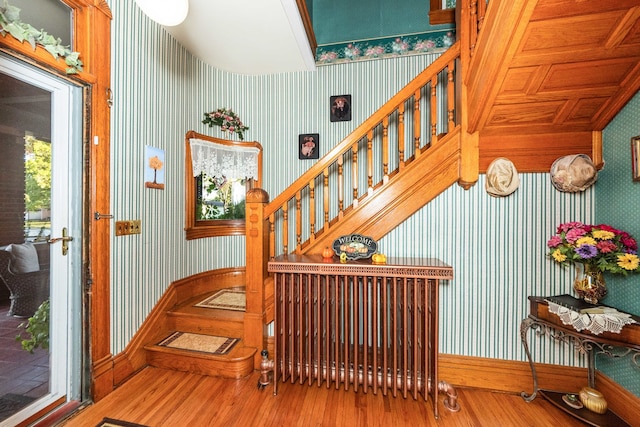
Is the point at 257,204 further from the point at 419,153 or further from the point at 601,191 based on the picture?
the point at 601,191

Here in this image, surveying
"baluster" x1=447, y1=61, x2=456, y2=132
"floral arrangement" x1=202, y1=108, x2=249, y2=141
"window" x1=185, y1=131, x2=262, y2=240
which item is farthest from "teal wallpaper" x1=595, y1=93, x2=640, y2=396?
"floral arrangement" x1=202, y1=108, x2=249, y2=141

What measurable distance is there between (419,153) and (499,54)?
0.80 m

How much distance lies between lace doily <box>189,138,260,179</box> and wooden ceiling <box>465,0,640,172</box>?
247 cm

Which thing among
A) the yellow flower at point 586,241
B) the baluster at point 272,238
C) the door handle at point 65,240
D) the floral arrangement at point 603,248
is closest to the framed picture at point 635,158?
the floral arrangement at point 603,248

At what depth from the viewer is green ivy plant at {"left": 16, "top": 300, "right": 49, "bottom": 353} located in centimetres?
172

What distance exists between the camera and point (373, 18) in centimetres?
343

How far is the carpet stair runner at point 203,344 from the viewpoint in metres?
2.23

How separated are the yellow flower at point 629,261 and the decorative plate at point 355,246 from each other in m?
1.38

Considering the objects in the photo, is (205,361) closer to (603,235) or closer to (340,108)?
(603,235)

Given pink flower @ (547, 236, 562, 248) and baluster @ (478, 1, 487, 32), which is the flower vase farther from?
baluster @ (478, 1, 487, 32)

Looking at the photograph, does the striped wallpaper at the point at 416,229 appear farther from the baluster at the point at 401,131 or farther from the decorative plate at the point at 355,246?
the baluster at the point at 401,131

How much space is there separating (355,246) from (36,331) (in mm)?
2076

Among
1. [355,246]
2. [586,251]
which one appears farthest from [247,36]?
[586,251]

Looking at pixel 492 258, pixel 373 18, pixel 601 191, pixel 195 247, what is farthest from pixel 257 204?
pixel 373 18
